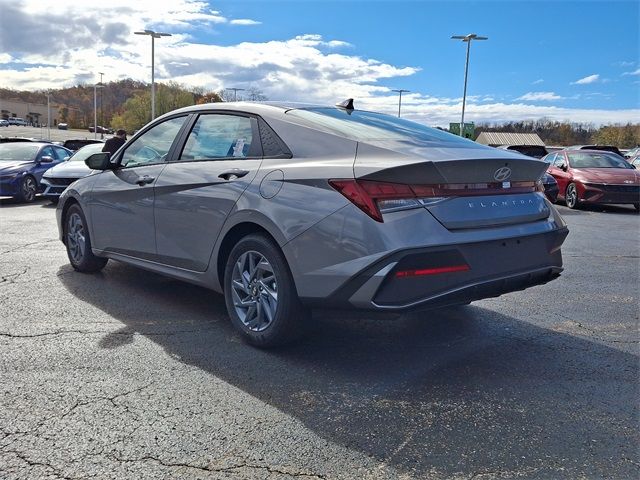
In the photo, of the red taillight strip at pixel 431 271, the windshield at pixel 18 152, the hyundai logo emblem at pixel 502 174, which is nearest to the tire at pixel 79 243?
the red taillight strip at pixel 431 271

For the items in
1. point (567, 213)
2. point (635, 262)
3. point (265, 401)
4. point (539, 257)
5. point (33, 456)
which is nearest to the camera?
point (33, 456)

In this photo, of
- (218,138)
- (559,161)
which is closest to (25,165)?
(218,138)

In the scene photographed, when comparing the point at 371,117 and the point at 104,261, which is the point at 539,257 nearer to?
the point at 371,117

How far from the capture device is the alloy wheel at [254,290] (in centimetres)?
376

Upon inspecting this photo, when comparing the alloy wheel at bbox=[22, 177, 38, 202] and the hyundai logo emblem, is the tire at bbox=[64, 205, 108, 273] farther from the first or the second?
the alloy wheel at bbox=[22, 177, 38, 202]

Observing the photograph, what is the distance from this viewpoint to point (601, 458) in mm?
2576

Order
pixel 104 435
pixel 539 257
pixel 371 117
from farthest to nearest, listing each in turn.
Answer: pixel 371 117
pixel 539 257
pixel 104 435

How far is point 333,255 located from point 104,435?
1.49 meters

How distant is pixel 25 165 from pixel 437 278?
13059 mm

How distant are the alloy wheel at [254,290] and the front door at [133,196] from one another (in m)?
1.15

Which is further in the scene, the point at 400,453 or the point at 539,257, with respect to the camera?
the point at 539,257

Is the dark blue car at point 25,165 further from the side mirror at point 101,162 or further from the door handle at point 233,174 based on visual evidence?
the door handle at point 233,174

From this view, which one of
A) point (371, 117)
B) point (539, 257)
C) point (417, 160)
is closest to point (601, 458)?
point (539, 257)

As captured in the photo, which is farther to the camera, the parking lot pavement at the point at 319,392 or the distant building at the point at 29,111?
the distant building at the point at 29,111
